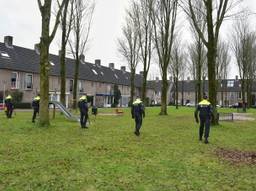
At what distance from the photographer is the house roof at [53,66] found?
46.8 metres

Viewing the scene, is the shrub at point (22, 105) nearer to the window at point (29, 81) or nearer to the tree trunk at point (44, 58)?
the window at point (29, 81)

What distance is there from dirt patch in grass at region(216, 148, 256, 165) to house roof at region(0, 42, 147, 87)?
38.1m

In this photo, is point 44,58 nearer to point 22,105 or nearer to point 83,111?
point 83,111

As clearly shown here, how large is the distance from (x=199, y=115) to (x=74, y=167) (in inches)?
253

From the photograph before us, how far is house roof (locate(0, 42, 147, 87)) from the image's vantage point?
154ft

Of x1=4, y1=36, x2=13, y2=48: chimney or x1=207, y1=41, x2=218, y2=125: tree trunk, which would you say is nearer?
x1=207, y1=41, x2=218, y2=125: tree trunk

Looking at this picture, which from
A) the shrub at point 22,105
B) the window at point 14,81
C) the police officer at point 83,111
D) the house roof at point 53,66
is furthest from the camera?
→ the house roof at point 53,66

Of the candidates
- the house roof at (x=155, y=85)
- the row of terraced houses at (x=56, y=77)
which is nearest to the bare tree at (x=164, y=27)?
the row of terraced houses at (x=56, y=77)

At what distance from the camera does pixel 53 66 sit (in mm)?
55344

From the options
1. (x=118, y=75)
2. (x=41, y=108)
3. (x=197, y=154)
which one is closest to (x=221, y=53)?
(x=118, y=75)

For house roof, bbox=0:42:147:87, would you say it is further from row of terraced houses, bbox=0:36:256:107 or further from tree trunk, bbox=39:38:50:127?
tree trunk, bbox=39:38:50:127

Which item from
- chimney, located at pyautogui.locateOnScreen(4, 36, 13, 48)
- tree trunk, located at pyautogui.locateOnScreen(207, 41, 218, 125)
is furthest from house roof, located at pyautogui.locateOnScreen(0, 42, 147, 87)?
tree trunk, located at pyautogui.locateOnScreen(207, 41, 218, 125)

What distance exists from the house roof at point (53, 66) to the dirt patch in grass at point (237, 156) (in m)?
38.1

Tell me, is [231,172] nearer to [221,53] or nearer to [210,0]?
[210,0]
